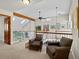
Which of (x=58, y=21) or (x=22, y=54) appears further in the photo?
(x=58, y=21)

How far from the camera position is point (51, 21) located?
39.9ft

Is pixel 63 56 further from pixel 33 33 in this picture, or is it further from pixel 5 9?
pixel 33 33

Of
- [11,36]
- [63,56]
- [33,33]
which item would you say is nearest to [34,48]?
[11,36]

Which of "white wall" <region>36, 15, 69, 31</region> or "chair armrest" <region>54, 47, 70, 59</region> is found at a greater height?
"white wall" <region>36, 15, 69, 31</region>

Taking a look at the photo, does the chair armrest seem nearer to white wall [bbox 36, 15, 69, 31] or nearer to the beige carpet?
the beige carpet

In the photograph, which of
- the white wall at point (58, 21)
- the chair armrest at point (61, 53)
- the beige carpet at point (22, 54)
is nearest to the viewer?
the chair armrest at point (61, 53)

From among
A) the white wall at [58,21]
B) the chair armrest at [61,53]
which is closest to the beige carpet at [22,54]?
the chair armrest at [61,53]

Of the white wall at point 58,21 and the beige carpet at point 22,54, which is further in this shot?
the white wall at point 58,21

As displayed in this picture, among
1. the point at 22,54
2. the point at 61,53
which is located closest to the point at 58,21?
the point at 22,54

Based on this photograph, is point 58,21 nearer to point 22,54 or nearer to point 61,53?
point 22,54

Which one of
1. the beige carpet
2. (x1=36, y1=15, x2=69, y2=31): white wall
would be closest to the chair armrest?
the beige carpet

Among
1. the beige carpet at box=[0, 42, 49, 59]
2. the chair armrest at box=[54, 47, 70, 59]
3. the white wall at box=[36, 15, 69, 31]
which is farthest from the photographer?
the white wall at box=[36, 15, 69, 31]

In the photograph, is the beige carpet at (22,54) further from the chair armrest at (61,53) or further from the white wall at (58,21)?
the white wall at (58,21)

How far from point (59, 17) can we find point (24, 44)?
5.87m
